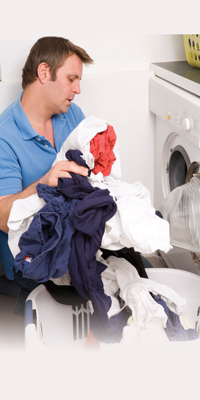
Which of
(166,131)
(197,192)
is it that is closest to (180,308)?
(197,192)

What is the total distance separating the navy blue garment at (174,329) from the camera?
4.59ft

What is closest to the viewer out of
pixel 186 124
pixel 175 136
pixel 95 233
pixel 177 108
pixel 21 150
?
pixel 95 233

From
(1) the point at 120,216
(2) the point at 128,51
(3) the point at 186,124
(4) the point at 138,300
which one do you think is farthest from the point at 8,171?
(2) the point at 128,51

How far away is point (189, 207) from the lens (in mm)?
1628

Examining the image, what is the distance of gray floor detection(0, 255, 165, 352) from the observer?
1.93 meters

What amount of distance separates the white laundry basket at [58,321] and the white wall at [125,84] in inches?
42.1

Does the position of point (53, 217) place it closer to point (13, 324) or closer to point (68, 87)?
point (68, 87)

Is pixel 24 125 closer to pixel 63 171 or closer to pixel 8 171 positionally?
pixel 8 171

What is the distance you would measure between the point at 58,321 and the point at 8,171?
0.60 metres

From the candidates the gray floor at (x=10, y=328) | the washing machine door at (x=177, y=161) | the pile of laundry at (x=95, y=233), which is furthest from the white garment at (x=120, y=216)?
the gray floor at (x=10, y=328)

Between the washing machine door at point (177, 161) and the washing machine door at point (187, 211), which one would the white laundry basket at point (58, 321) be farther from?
the washing machine door at point (177, 161)

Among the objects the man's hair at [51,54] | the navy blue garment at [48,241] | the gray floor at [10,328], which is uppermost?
the man's hair at [51,54]

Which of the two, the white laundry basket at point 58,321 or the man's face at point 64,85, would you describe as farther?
the man's face at point 64,85

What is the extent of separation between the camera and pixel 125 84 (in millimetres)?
2266
